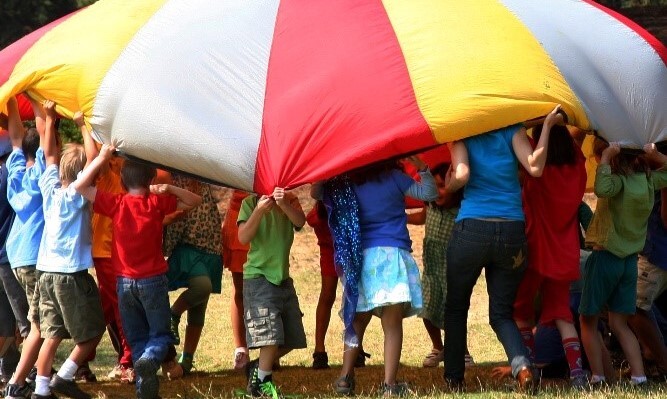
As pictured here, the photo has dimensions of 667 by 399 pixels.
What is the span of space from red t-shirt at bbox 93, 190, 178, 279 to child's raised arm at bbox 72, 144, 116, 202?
0.06m

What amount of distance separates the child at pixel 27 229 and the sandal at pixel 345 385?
5.90 ft

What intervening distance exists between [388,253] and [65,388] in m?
2.03

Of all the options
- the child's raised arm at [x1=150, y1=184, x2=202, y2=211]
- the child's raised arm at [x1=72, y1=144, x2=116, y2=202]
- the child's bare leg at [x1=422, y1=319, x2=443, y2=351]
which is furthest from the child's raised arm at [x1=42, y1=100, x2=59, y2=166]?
the child's bare leg at [x1=422, y1=319, x2=443, y2=351]

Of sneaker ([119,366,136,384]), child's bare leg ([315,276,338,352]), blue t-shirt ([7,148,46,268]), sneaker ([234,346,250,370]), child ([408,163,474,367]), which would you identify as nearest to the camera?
blue t-shirt ([7,148,46,268])

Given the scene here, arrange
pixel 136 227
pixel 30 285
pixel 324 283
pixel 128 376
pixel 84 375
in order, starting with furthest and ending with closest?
pixel 324 283 < pixel 84 375 < pixel 128 376 < pixel 30 285 < pixel 136 227

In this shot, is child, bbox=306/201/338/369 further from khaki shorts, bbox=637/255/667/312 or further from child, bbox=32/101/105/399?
khaki shorts, bbox=637/255/667/312

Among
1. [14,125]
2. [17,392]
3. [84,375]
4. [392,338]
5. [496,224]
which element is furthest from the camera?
[84,375]

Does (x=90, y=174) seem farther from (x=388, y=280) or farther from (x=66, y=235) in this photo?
(x=388, y=280)

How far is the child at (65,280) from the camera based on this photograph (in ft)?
23.7

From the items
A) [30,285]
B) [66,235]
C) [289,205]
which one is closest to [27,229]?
[30,285]

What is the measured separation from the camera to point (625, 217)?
7527 mm

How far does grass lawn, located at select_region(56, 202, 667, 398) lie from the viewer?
7.28 metres

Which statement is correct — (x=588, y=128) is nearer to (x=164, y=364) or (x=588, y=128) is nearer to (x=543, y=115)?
(x=543, y=115)

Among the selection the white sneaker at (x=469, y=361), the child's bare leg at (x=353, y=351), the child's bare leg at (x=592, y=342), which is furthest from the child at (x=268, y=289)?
the white sneaker at (x=469, y=361)
